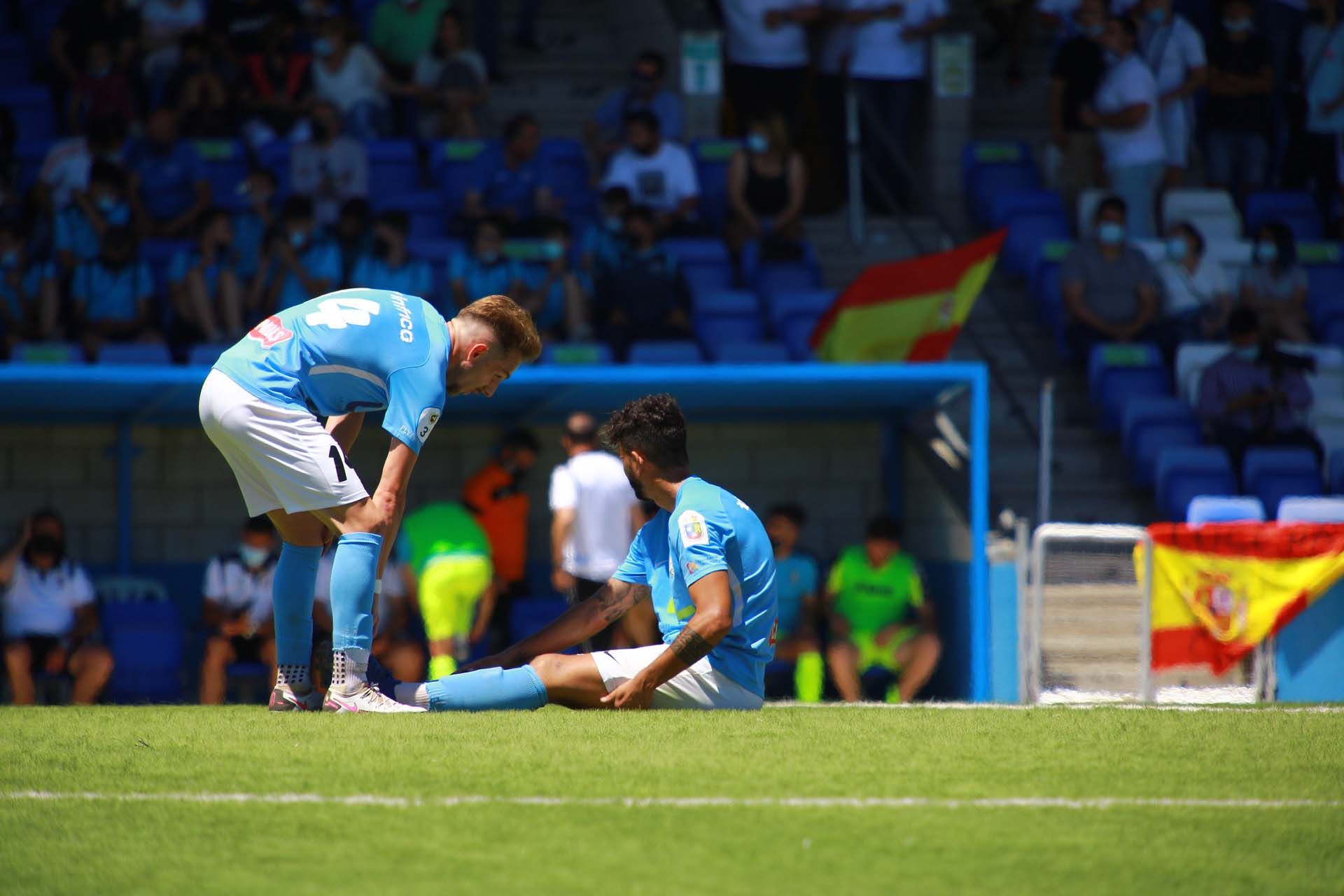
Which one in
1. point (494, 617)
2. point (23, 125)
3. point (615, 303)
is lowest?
point (494, 617)

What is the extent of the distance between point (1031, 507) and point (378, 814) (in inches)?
325

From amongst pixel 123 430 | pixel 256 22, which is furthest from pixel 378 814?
pixel 256 22

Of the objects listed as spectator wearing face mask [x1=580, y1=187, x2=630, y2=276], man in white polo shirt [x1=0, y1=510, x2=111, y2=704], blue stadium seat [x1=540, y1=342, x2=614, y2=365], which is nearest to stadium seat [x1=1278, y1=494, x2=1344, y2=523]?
blue stadium seat [x1=540, y1=342, x2=614, y2=365]

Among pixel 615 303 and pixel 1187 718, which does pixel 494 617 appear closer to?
pixel 615 303

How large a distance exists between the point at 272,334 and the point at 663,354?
5658 millimetres

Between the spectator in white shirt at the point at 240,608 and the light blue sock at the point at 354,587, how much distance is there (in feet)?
17.1

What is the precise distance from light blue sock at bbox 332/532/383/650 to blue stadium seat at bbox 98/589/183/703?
5.61m

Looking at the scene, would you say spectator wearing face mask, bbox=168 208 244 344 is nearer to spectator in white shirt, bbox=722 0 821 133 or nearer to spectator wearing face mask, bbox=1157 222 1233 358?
spectator in white shirt, bbox=722 0 821 133

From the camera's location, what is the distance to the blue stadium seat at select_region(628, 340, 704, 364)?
11.1m

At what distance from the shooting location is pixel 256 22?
1418 cm

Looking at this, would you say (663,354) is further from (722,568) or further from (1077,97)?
(722,568)

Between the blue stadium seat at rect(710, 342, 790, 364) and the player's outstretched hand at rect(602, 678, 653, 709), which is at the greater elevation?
the blue stadium seat at rect(710, 342, 790, 364)

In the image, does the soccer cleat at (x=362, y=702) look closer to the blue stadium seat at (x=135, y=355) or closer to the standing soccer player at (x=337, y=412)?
the standing soccer player at (x=337, y=412)

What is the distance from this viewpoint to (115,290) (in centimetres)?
1127
